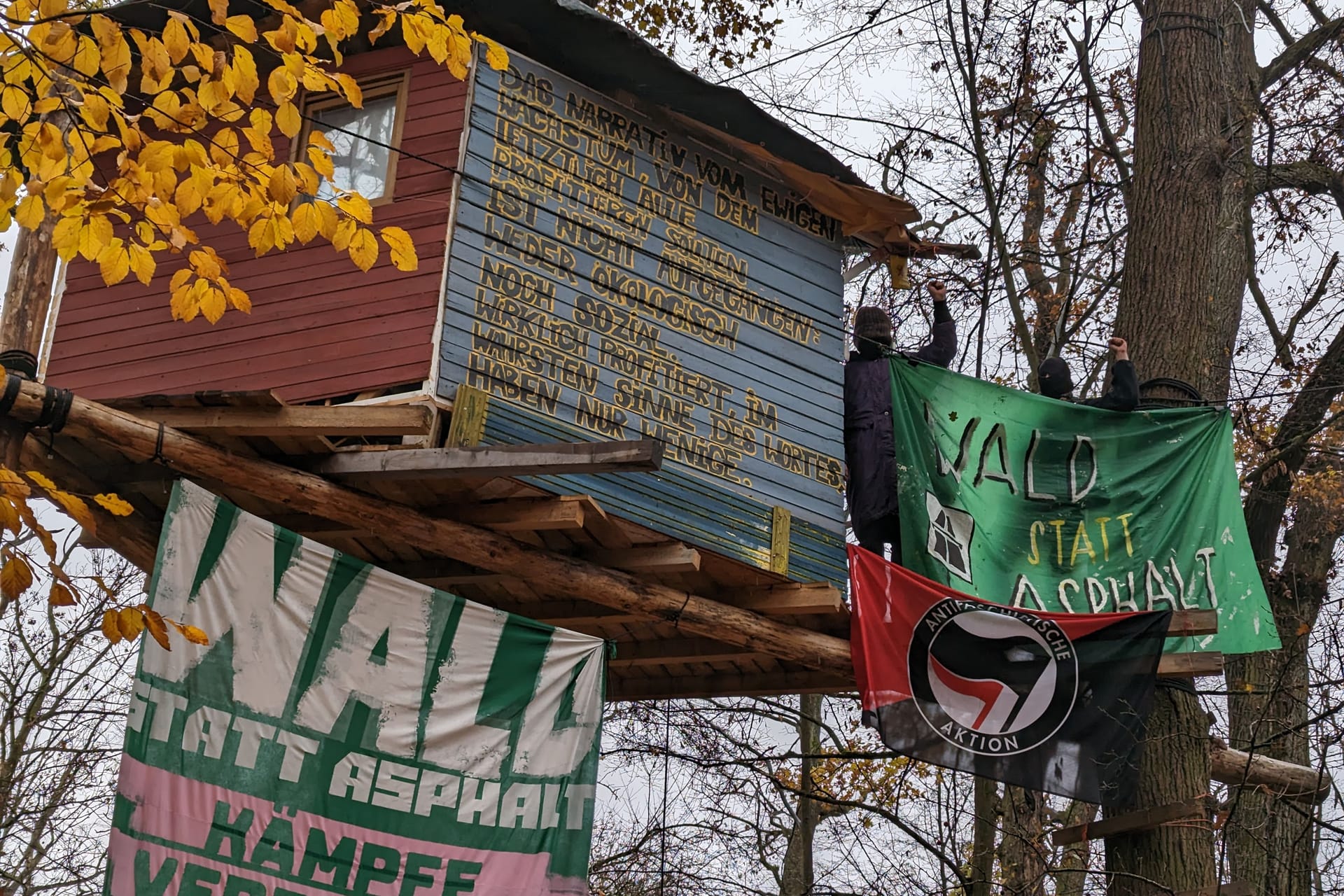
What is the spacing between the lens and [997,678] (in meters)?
9.99

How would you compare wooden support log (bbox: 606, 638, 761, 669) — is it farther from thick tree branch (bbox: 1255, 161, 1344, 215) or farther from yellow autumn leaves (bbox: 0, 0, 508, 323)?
thick tree branch (bbox: 1255, 161, 1344, 215)

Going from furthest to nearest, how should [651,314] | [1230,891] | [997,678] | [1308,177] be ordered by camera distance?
[1308,177]
[651,314]
[997,678]
[1230,891]

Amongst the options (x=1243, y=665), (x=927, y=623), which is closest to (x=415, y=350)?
(x=927, y=623)

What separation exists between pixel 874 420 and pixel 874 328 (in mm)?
668

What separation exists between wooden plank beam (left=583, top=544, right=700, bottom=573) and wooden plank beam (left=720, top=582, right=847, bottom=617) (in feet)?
2.20

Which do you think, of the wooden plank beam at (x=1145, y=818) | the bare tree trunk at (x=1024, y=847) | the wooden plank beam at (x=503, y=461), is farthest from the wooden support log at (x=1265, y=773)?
the wooden plank beam at (x=503, y=461)

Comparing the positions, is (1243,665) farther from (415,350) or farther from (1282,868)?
(415,350)

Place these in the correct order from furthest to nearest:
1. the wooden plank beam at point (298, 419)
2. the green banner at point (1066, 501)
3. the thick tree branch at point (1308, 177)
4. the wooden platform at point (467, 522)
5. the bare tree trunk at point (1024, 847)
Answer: the thick tree branch at point (1308, 177) → the bare tree trunk at point (1024, 847) → the green banner at point (1066, 501) → the wooden platform at point (467, 522) → the wooden plank beam at point (298, 419)

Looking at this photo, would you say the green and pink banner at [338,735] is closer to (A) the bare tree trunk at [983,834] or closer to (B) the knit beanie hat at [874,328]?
(B) the knit beanie hat at [874,328]

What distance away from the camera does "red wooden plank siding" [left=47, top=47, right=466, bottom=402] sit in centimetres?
916

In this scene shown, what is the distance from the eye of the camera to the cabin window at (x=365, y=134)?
977 cm

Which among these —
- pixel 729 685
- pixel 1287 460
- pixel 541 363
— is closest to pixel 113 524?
pixel 541 363

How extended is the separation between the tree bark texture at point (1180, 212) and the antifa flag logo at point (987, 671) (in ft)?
2.16

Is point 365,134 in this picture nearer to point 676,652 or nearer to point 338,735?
point 338,735
